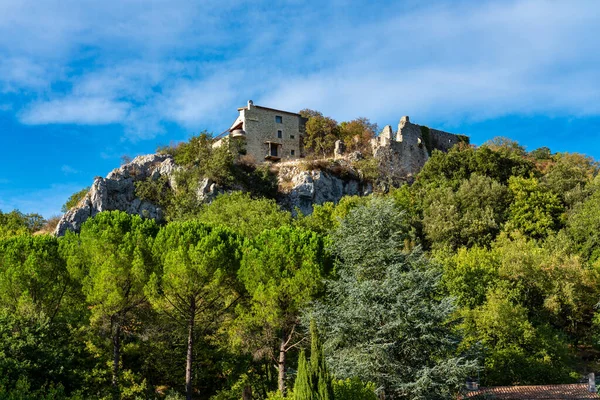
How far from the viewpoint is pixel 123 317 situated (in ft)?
82.5

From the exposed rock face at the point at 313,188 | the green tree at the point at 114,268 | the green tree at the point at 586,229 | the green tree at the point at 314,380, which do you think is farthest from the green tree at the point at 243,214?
the green tree at the point at 586,229

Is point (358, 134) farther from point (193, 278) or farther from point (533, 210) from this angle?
point (193, 278)

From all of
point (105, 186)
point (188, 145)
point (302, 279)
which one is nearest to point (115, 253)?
point (302, 279)

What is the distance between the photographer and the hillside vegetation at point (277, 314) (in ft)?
68.5

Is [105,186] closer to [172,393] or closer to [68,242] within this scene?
[68,242]

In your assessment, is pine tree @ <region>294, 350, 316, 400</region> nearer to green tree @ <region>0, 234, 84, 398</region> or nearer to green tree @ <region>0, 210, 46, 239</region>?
green tree @ <region>0, 234, 84, 398</region>

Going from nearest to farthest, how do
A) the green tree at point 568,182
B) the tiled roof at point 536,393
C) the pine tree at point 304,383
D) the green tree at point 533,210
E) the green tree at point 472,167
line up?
the pine tree at point 304,383, the tiled roof at point 536,393, the green tree at point 533,210, the green tree at point 568,182, the green tree at point 472,167

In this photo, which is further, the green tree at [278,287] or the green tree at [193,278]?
the green tree at [193,278]

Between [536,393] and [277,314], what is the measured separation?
438 inches

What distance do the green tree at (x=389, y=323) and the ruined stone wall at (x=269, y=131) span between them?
118 ft

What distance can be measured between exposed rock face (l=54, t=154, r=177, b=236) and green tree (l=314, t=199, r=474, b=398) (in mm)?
28460

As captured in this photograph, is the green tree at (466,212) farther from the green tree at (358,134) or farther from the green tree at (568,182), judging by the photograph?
the green tree at (358,134)

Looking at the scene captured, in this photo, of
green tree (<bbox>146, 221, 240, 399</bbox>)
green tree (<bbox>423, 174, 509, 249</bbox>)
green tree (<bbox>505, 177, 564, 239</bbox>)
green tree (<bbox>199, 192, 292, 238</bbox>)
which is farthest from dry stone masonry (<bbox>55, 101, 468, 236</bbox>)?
green tree (<bbox>146, 221, 240, 399</bbox>)

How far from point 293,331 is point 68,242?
461 inches
